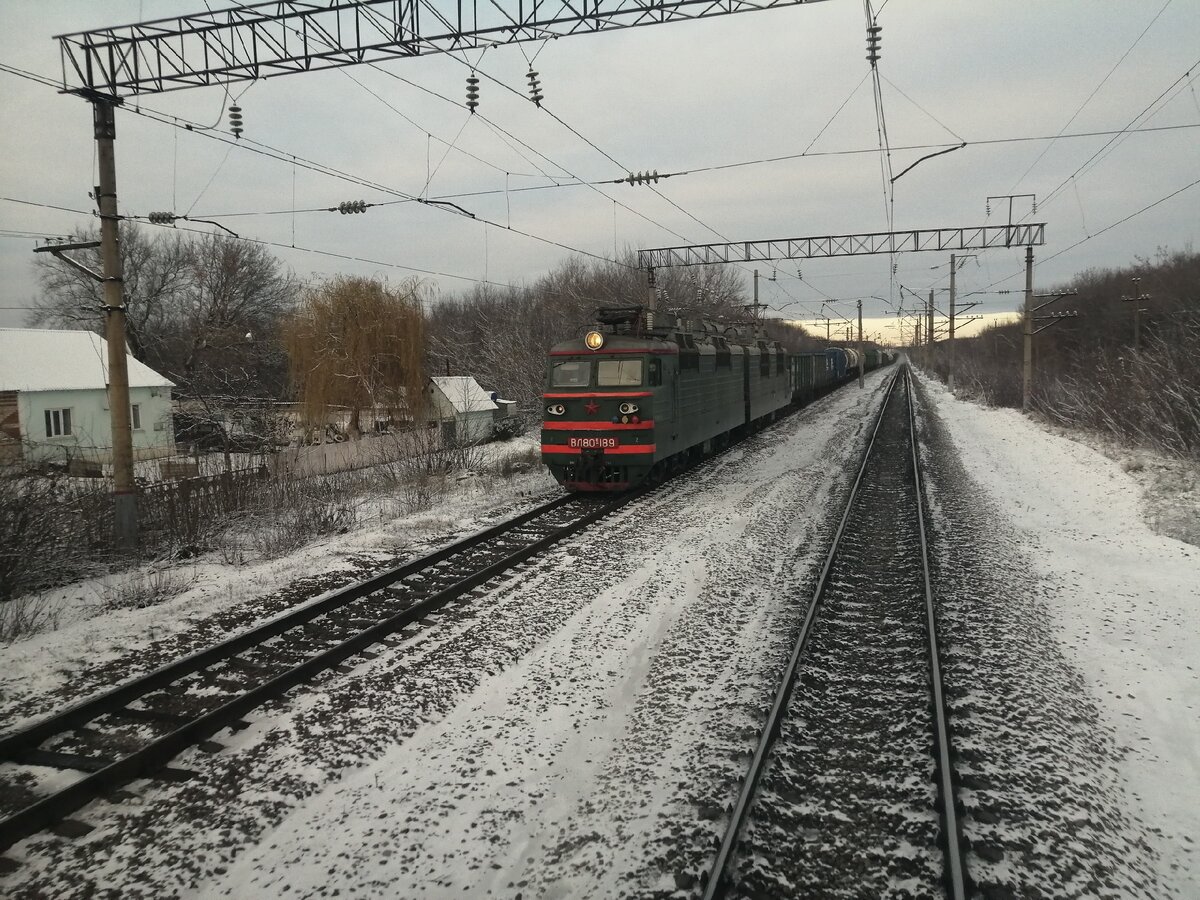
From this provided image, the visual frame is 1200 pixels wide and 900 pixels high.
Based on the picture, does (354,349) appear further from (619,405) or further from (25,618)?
(25,618)

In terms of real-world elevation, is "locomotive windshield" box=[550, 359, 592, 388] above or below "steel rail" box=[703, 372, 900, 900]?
above

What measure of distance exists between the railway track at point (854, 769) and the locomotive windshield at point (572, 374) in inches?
257

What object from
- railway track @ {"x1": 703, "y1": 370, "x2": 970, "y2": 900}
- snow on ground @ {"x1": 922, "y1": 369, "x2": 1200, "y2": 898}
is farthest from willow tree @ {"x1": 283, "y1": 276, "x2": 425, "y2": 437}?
railway track @ {"x1": 703, "y1": 370, "x2": 970, "y2": 900}

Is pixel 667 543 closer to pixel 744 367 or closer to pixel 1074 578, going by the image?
pixel 1074 578

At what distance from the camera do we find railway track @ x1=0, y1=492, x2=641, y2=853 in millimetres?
4237

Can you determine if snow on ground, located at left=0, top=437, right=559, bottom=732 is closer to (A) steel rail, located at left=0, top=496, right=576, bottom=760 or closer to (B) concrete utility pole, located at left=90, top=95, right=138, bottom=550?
(A) steel rail, located at left=0, top=496, right=576, bottom=760

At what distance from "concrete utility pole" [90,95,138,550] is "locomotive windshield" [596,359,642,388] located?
7.19 metres

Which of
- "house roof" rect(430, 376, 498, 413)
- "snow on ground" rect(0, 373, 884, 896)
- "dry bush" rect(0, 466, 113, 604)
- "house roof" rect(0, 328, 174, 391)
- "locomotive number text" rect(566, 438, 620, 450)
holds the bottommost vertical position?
"snow on ground" rect(0, 373, 884, 896)

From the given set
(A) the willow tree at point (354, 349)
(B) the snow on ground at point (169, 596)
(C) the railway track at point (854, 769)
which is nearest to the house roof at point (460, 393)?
(A) the willow tree at point (354, 349)

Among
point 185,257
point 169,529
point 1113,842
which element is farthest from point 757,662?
point 185,257

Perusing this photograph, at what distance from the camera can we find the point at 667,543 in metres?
9.84

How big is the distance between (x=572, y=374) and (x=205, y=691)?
347 inches

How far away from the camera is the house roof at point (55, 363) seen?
1047 inches

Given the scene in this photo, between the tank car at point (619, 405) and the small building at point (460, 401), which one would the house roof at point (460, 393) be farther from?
the tank car at point (619, 405)
